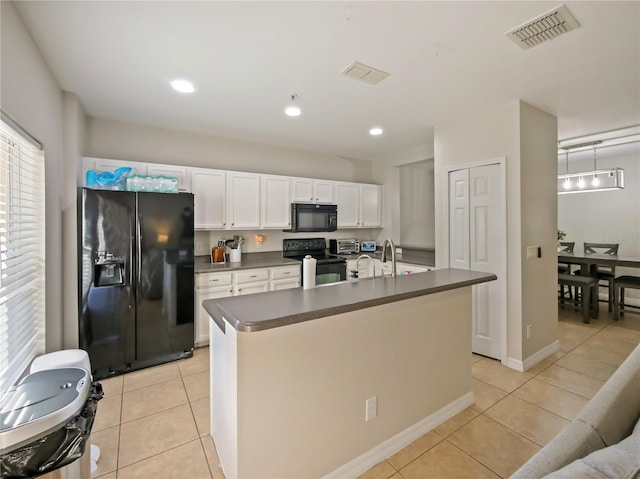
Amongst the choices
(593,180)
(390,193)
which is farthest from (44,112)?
(593,180)

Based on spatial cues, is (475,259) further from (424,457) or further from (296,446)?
(296,446)

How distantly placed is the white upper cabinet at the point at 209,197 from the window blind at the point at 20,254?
5.04ft

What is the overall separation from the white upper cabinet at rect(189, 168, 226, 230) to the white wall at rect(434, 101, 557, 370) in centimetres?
274

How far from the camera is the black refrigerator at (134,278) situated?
2781 millimetres

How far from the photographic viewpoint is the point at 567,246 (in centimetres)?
568

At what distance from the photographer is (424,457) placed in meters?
1.84

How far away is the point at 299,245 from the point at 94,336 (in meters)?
2.77

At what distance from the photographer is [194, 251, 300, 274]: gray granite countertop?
11.6 feet

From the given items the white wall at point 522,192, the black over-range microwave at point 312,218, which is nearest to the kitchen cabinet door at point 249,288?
the black over-range microwave at point 312,218

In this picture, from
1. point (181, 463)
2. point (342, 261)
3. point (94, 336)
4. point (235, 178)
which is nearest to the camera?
point (181, 463)

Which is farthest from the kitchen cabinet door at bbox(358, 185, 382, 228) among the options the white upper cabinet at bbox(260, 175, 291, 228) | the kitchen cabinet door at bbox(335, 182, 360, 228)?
the white upper cabinet at bbox(260, 175, 291, 228)

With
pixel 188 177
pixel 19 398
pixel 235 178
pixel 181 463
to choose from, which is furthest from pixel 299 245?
pixel 19 398

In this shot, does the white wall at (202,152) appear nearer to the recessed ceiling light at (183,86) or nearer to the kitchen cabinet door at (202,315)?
the recessed ceiling light at (183,86)

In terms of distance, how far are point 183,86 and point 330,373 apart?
8.28 feet
